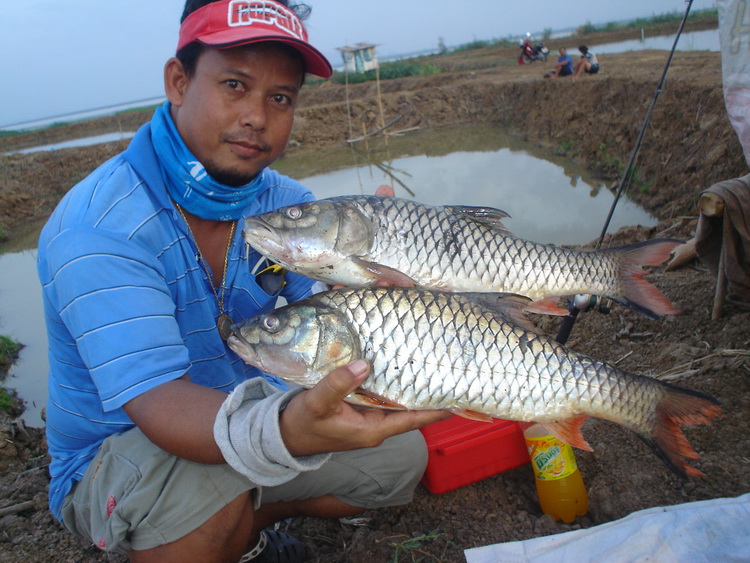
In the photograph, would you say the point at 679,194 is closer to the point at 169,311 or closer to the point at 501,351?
the point at 501,351

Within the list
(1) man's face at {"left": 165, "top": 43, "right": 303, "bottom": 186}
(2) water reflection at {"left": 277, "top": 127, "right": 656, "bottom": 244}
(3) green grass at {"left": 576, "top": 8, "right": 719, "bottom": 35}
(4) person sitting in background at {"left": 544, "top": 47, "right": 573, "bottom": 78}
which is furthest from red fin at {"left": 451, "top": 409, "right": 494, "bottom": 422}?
(3) green grass at {"left": 576, "top": 8, "right": 719, "bottom": 35}

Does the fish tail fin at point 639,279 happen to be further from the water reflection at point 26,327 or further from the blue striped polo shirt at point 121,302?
the water reflection at point 26,327

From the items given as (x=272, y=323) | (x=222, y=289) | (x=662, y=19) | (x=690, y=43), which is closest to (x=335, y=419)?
(x=272, y=323)

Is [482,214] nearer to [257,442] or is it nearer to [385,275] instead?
[385,275]

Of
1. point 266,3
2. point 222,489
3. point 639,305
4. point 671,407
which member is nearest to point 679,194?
point 639,305

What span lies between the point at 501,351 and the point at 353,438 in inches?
22.8

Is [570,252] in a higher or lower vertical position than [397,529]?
higher

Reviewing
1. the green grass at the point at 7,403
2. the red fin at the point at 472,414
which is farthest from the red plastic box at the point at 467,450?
the green grass at the point at 7,403

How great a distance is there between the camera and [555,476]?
90.0 inches

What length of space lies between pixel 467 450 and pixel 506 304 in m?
0.87

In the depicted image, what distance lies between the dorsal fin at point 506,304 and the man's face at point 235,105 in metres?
0.98

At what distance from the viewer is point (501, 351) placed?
5.89ft

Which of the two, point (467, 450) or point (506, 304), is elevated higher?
point (506, 304)

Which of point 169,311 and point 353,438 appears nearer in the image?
point 353,438
